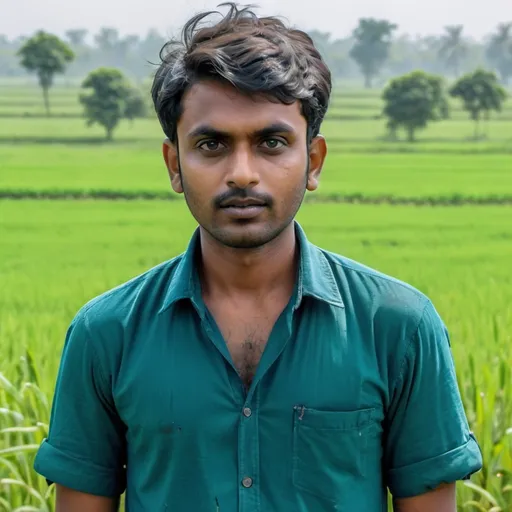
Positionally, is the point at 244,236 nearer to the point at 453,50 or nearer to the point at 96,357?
the point at 96,357

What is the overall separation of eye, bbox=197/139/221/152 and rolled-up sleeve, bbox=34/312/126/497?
0.88 feet

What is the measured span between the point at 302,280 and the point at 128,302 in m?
0.22

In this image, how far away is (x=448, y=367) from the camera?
3.74ft

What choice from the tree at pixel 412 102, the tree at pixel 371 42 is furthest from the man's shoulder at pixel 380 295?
the tree at pixel 371 42

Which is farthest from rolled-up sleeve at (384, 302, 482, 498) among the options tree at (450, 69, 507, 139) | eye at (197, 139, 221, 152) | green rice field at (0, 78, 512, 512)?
tree at (450, 69, 507, 139)

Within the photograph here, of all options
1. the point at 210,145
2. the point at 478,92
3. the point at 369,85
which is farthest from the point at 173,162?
the point at 369,85

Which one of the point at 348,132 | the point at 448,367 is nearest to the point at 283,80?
the point at 448,367

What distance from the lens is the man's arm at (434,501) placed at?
1.16 m

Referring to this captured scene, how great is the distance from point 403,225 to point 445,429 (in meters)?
4.19

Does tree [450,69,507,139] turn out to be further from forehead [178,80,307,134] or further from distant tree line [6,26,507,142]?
forehead [178,80,307,134]

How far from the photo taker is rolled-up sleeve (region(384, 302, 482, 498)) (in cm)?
111

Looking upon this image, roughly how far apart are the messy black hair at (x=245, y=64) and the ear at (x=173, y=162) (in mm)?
16

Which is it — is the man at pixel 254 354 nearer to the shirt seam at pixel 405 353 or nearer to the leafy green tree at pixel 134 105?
the shirt seam at pixel 405 353

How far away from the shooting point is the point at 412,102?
923 cm
